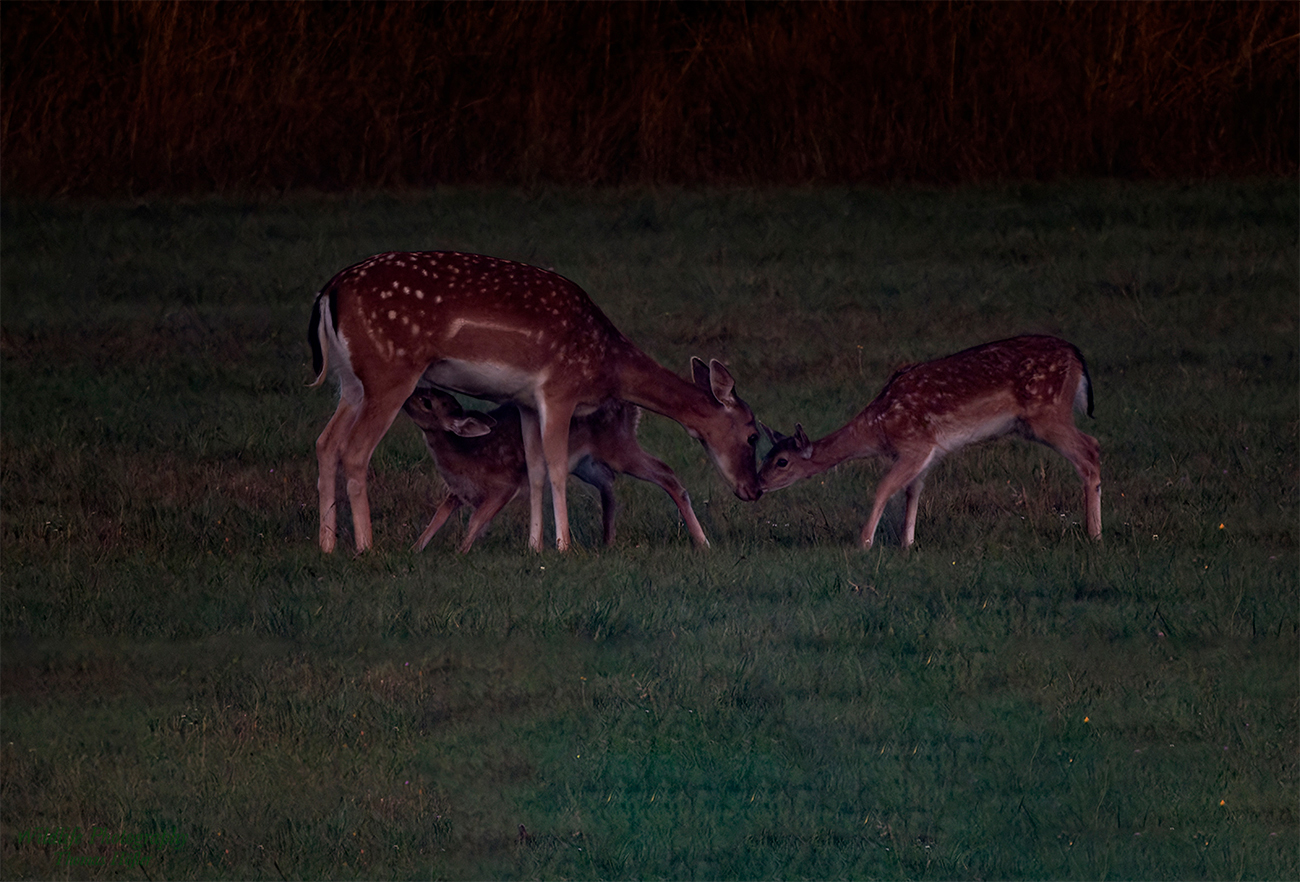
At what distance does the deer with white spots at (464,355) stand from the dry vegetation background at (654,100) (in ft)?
29.7

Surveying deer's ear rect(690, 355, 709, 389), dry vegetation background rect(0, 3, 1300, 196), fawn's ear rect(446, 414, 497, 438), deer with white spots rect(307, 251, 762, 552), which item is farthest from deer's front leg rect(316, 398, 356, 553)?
dry vegetation background rect(0, 3, 1300, 196)

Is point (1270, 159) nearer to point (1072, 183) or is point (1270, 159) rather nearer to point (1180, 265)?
point (1072, 183)

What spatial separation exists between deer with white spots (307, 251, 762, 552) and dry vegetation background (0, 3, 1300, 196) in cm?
906

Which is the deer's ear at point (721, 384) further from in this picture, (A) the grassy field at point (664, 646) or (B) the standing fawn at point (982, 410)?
(A) the grassy field at point (664, 646)

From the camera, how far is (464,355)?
1021cm

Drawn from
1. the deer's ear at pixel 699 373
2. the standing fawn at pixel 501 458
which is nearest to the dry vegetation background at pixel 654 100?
the deer's ear at pixel 699 373

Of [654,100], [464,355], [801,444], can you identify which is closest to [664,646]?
[464,355]

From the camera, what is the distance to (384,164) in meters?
19.6

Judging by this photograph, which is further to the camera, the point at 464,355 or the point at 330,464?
the point at 330,464

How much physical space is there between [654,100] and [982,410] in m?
9.75

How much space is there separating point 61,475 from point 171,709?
12.8 ft

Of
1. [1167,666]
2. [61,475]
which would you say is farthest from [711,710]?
[61,475]

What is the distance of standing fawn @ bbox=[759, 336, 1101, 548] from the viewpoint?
420 inches

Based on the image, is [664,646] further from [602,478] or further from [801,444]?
[801,444]
